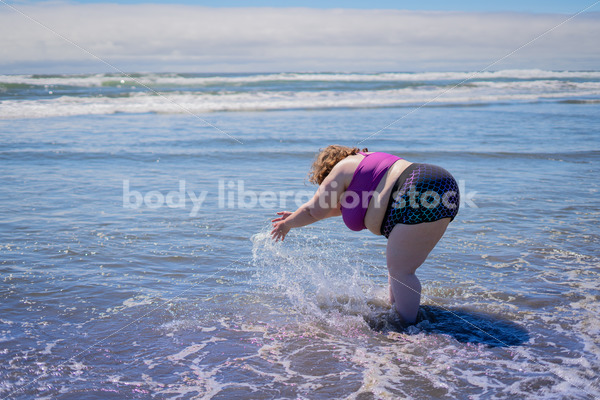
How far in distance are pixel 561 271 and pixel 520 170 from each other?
5332 mm

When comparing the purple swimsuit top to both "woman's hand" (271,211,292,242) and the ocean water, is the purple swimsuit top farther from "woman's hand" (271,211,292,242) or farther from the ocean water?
the ocean water

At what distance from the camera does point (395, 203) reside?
11.8 feet

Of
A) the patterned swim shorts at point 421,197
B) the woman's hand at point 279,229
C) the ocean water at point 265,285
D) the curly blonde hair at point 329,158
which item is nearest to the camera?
the ocean water at point 265,285

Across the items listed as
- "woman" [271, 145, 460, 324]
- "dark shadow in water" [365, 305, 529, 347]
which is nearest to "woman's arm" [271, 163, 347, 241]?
"woman" [271, 145, 460, 324]

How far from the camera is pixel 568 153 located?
11.2 meters

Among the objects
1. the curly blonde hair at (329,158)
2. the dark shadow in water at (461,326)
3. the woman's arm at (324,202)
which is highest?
the curly blonde hair at (329,158)

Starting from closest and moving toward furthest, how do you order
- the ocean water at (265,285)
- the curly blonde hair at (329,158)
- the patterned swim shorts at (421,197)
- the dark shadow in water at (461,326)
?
the ocean water at (265,285) < the patterned swim shorts at (421,197) < the dark shadow in water at (461,326) < the curly blonde hair at (329,158)

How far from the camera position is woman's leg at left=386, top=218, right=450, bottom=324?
361cm

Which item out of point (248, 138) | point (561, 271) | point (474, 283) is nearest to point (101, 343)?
point (474, 283)

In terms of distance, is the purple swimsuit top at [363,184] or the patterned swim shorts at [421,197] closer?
the patterned swim shorts at [421,197]

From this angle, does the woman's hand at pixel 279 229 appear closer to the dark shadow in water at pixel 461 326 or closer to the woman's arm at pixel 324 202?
the woman's arm at pixel 324 202

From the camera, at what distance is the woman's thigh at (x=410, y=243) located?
360 centimetres

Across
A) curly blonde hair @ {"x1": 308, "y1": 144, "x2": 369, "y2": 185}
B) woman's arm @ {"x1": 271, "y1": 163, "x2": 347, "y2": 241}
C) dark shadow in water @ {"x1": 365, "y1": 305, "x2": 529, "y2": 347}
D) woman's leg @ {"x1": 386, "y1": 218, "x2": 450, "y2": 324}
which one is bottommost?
dark shadow in water @ {"x1": 365, "y1": 305, "x2": 529, "y2": 347}

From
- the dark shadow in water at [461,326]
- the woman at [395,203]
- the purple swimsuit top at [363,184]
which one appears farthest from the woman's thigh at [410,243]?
the dark shadow in water at [461,326]
